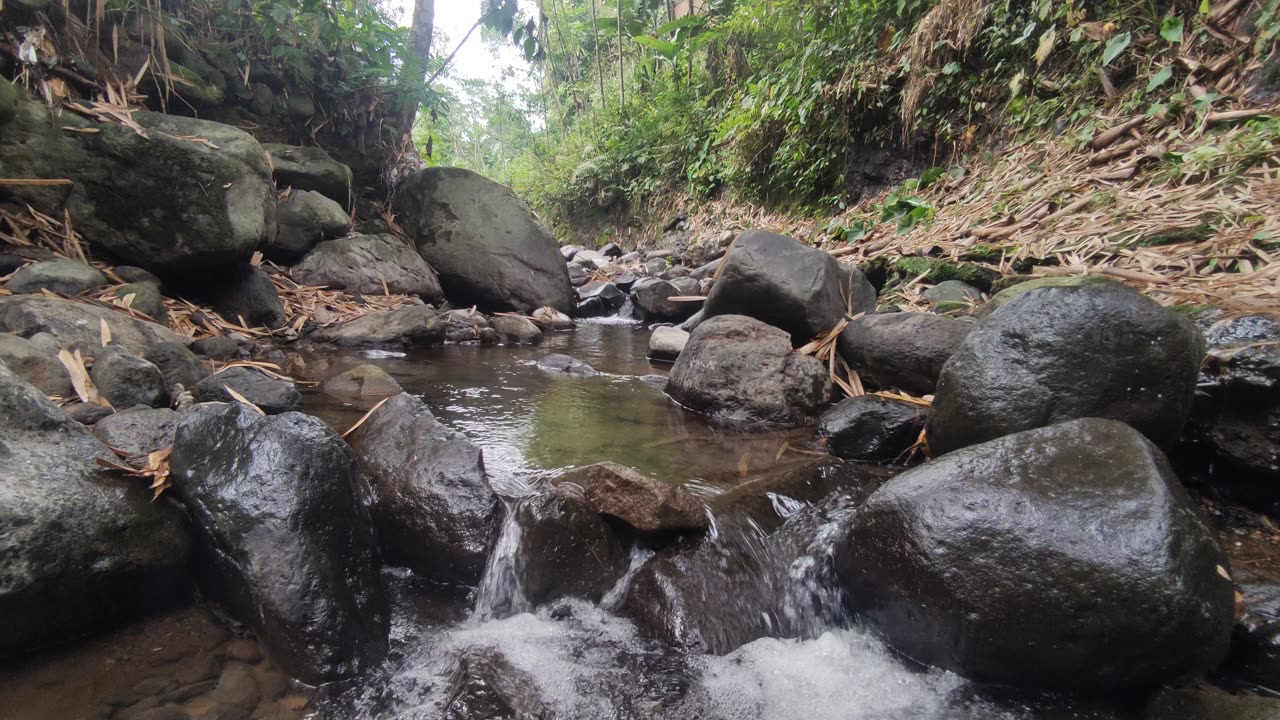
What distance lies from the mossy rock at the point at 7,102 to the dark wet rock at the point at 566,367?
3803 mm

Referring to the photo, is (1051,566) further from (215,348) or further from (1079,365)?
(215,348)

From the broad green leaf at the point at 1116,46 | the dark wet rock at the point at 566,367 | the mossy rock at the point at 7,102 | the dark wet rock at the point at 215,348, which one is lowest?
the dark wet rock at the point at 566,367

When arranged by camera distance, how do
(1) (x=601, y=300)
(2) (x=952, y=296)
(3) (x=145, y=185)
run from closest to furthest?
(2) (x=952, y=296)
(3) (x=145, y=185)
(1) (x=601, y=300)

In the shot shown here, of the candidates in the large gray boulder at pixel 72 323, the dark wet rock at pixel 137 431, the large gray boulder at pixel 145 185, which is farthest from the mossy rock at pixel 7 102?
the dark wet rock at pixel 137 431

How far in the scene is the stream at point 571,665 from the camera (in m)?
1.65

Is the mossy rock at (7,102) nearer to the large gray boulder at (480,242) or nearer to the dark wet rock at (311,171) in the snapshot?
the dark wet rock at (311,171)

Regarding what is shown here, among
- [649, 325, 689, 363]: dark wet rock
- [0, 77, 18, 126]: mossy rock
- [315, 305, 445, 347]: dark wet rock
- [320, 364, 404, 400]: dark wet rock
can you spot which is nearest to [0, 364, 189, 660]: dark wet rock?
[320, 364, 404, 400]: dark wet rock

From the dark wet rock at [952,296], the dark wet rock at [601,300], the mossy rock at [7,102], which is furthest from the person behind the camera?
the dark wet rock at [601,300]

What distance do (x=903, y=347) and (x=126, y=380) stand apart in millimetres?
3853

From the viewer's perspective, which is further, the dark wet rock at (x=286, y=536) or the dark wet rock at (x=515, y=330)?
the dark wet rock at (x=515, y=330)

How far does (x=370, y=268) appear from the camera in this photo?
641cm

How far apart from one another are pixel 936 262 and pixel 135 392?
5032 mm

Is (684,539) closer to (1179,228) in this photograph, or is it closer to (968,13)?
(1179,228)

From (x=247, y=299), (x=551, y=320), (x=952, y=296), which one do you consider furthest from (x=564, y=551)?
(x=551, y=320)
